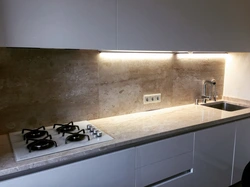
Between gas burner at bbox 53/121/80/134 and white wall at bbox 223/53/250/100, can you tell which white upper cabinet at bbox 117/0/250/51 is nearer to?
white wall at bbox 223/53/250/100

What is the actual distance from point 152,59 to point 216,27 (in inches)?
23.7

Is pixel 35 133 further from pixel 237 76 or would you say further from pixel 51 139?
pixel 237 76

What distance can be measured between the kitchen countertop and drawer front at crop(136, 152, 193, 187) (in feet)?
0.63

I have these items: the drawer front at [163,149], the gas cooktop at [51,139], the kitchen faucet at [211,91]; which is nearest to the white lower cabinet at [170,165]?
the drawer front at [163,149]

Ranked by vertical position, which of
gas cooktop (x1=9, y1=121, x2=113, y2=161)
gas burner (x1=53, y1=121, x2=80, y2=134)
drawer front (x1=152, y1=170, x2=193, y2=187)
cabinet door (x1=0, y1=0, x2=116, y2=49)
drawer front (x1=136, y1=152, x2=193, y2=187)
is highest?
cabinet door (x1=0, y1=0, x2=116, y2=49)

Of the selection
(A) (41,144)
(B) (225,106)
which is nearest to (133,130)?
(A) (41,144)

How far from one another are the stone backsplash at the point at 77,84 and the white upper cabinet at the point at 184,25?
42 centimetres

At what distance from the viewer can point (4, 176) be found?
1077 mm

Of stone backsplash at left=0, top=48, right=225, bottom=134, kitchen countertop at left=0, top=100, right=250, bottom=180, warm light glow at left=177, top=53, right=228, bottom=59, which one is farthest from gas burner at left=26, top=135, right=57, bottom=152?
warm light glow at left=177, top=53, right=228, bottom=59

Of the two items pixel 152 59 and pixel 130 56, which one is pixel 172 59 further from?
pixel 130 56

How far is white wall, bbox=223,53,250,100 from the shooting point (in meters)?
2.44

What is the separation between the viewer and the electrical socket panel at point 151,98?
2.12 m

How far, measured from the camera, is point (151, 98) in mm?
2145

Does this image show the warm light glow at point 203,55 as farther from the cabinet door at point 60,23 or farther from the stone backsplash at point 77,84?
the cabinet door at point 60,23
